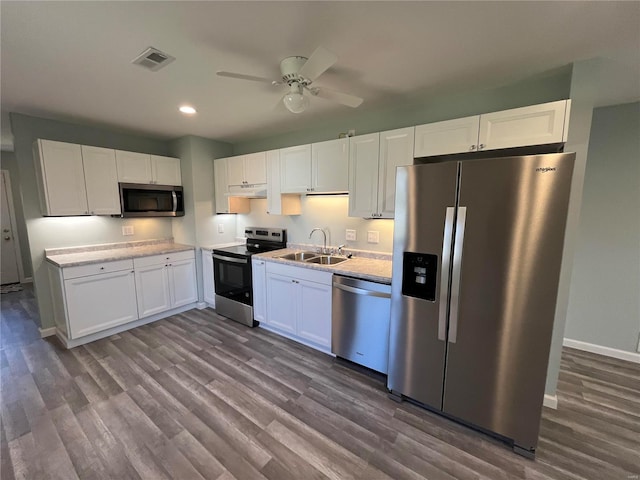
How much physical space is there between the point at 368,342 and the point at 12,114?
14.2 ft

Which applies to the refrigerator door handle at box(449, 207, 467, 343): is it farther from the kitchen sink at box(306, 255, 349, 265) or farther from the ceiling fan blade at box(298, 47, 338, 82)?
the kitchen sink at box(306, 255, 349, 265)

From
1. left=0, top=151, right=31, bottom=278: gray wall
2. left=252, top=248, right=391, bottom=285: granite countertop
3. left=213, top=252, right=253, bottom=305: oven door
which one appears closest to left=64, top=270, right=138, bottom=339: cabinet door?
left=213, top=252, right=253, bottom=305: oven door

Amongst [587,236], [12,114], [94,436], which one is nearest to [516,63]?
[587,236]

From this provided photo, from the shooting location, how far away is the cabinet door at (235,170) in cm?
365

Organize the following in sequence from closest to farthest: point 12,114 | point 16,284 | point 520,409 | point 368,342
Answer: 1. point 520,409
2. point 368,342
3. point 12,114
4. point 16,284

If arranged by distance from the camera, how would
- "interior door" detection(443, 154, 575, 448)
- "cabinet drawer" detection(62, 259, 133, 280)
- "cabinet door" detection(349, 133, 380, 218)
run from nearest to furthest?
"interior door" detection(443, 154, 575, 448) → "cabinet door" detection(349, 133, 380, 218) → "cabinet drawer" detection(62, 259, 133, 280)

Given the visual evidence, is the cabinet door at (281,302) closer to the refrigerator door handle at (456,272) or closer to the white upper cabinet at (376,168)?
the white upper cabinet at (376,168)

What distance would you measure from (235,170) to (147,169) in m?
1.16

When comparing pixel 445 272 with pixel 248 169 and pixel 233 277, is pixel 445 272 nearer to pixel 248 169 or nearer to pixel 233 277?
pixel 233 277

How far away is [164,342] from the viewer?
3025 mm

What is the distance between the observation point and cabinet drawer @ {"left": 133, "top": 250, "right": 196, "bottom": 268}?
3.32 meters

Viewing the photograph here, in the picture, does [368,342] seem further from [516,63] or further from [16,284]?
[16,284]

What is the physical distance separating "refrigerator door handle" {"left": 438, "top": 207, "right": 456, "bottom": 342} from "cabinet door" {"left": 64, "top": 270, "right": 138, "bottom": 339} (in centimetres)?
349

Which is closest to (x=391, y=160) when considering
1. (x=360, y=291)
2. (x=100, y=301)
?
(x=360, y=291)
